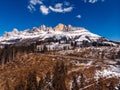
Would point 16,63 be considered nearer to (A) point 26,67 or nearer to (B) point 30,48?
(A) point 26,67

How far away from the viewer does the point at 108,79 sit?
99.7 metres

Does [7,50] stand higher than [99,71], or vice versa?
[7,50]

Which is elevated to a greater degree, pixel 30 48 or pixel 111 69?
pixel 30 48

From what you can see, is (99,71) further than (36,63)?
No

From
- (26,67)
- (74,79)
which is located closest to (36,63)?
(26,67)

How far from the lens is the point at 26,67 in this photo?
132 meters

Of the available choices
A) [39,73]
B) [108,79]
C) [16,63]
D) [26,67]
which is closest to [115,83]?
[108,79]

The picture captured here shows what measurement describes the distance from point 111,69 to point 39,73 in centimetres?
3760

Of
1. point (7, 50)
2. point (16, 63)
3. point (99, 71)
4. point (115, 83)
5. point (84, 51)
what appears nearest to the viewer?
point (115, 83)

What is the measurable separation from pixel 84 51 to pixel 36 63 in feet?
222

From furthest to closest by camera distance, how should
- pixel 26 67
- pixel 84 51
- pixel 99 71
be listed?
pixel 84 51, pixel 26 67, pixel 99 71

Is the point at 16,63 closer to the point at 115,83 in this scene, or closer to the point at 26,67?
the point at 26,67

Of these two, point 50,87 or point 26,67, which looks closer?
point 50,87

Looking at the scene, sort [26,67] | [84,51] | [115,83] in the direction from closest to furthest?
[115,83] → [26,67] → [84,51]
